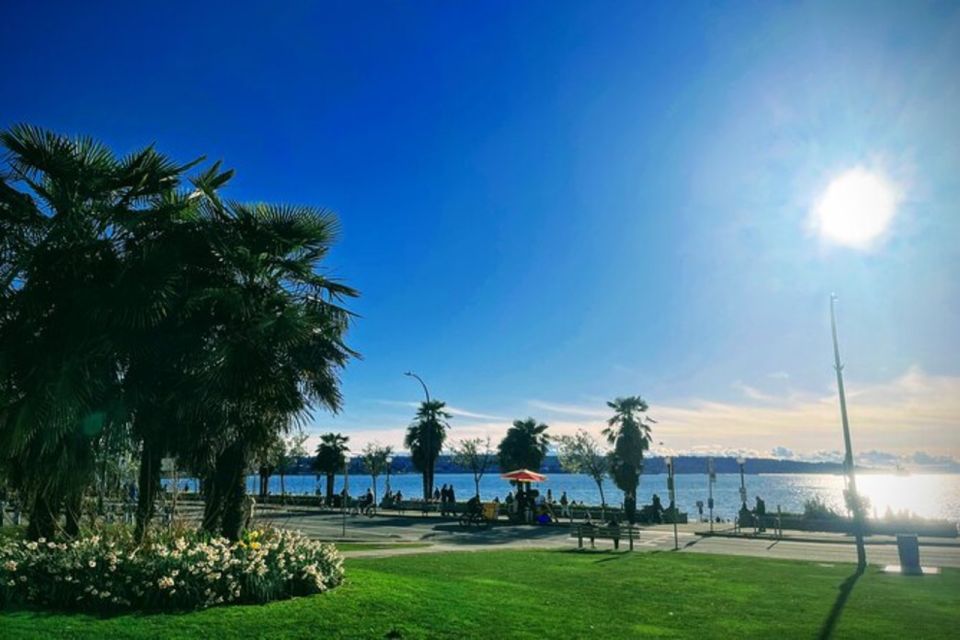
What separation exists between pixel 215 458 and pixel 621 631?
8.46 meters

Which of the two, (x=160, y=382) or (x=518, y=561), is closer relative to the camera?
(x=160, y=382)

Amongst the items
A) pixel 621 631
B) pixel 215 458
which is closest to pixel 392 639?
pixel 621 631

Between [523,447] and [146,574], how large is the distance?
155 feet

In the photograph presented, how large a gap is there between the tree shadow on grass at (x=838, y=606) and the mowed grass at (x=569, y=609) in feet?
0.17

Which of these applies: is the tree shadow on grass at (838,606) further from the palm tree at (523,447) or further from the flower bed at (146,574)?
the palm tree at (523,447)

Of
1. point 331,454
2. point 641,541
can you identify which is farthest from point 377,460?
point 641,541

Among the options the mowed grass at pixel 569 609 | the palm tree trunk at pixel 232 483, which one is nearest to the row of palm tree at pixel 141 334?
the palm tree trunk at pixel 232 483

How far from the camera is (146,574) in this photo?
10047mm

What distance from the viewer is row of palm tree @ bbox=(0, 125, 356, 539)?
1228 cm

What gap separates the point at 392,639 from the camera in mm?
8727

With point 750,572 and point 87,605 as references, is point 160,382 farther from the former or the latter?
point 750,572

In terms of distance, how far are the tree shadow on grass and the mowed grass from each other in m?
0.05

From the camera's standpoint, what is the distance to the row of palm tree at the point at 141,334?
12.3 metres

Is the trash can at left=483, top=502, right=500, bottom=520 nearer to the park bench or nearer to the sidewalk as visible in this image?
the park bench
